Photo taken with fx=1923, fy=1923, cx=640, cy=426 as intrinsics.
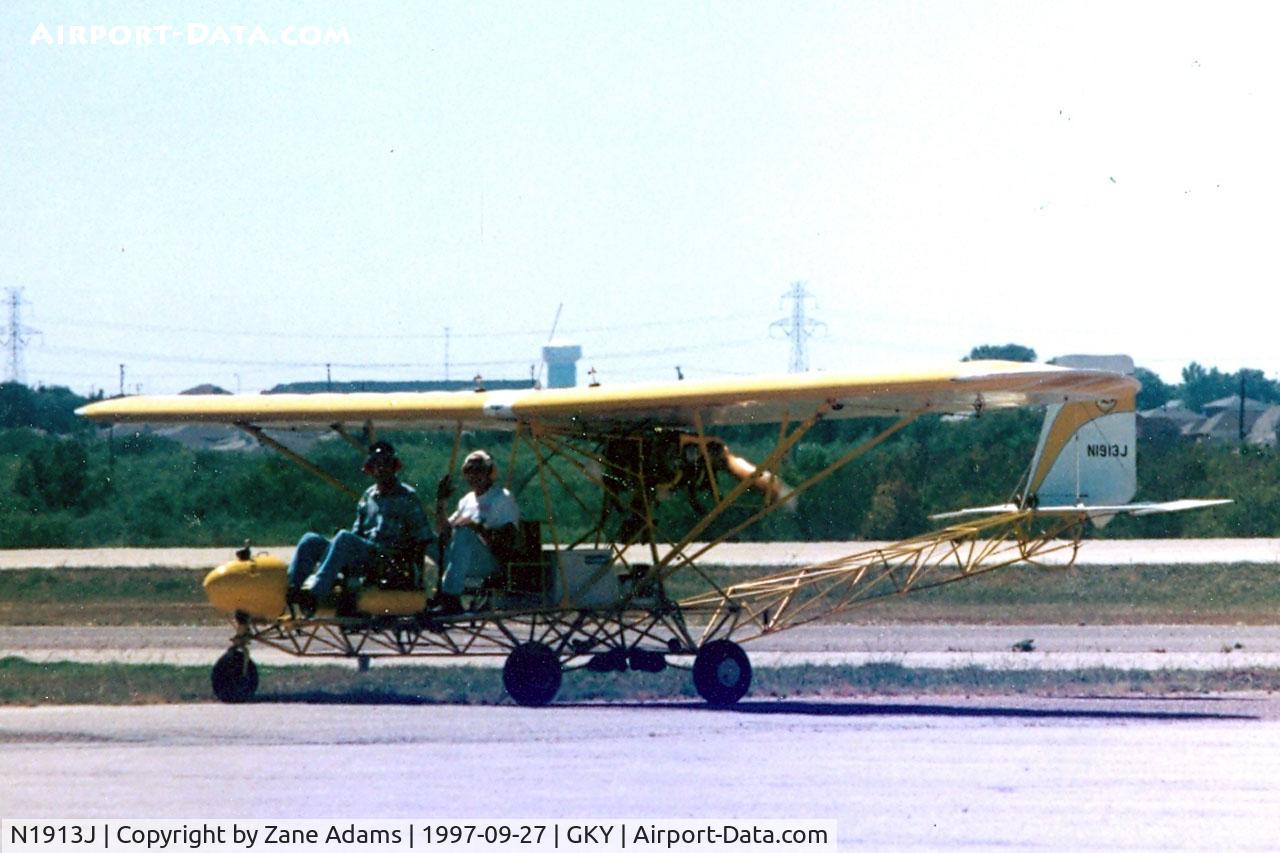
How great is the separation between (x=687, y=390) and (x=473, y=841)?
7.52 metres

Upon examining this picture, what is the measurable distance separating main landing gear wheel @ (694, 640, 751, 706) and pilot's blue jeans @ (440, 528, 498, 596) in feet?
6.70

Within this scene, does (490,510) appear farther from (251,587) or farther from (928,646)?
(928,646)

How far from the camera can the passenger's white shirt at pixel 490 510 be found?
16.7m

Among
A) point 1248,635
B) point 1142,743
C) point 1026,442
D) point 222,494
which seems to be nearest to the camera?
point 1142,743

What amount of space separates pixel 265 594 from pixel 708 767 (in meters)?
5.99

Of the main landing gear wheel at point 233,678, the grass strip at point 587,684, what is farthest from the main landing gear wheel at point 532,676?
the main landing gear wheel at point 233,678

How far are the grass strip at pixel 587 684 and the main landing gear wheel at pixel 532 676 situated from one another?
30cm

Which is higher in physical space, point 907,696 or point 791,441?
point 791,441

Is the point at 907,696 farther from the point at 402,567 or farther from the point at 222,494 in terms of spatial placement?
the point at 222,494

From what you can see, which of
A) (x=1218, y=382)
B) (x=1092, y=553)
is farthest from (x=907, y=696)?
(x=1218, y=382)

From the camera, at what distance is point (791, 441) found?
621 inches

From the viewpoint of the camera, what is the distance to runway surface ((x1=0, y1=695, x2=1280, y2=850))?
9688 mm

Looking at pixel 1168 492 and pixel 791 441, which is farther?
pixel 1168 492

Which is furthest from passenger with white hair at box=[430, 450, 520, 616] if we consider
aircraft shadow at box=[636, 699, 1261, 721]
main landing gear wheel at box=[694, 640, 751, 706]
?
aircraft shadow at box=[636, 699, 1261, 721]
